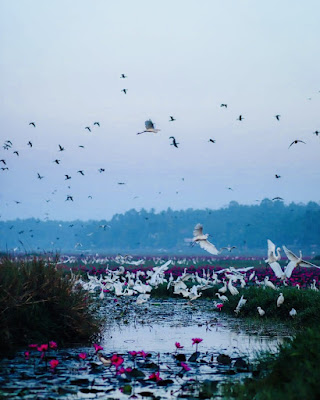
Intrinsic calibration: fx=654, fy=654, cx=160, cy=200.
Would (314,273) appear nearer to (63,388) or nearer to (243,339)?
(243,339)

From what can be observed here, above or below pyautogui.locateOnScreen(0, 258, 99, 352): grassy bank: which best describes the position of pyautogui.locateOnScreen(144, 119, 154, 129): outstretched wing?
above

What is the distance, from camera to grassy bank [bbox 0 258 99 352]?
34.9 ft

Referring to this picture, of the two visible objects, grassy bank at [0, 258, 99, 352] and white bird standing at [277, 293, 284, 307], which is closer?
grassy bank at [0, 258, 99, 352]

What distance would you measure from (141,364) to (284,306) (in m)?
7.27

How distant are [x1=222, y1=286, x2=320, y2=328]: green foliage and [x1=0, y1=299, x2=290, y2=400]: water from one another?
3.52 feet

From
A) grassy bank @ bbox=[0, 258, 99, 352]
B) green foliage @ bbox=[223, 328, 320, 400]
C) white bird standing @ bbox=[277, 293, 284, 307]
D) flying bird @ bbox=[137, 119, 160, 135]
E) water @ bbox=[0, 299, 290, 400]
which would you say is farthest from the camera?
white bird standing @ bbox=[277, 293, 284, 307]

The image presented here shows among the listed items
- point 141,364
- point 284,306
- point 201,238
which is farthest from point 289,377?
point 284,306

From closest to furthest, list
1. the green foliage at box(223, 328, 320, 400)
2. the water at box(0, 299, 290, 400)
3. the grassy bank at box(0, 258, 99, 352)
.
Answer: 1. the green foliage at box(223, 328, 320, 400)
2. the water at box(0, 299, 290, 400)
3. the grassy bank at box(0, 258, 99, 352)

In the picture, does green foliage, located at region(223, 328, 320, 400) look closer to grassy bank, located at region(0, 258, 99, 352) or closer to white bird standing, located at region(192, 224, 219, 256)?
grassy bank, located at region(0, 258, 99, 352)

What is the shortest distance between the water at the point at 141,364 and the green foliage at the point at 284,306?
107 cm

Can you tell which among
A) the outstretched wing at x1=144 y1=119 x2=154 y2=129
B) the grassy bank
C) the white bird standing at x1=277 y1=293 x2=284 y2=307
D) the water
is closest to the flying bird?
the outstretched wing at x1=144 y1=119 x2=154 y2=129

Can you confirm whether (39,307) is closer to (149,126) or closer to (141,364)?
(141,364)

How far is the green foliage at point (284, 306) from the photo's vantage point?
14.3 m

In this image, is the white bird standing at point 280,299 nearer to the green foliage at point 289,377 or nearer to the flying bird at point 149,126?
the flying bird at point 149,126
